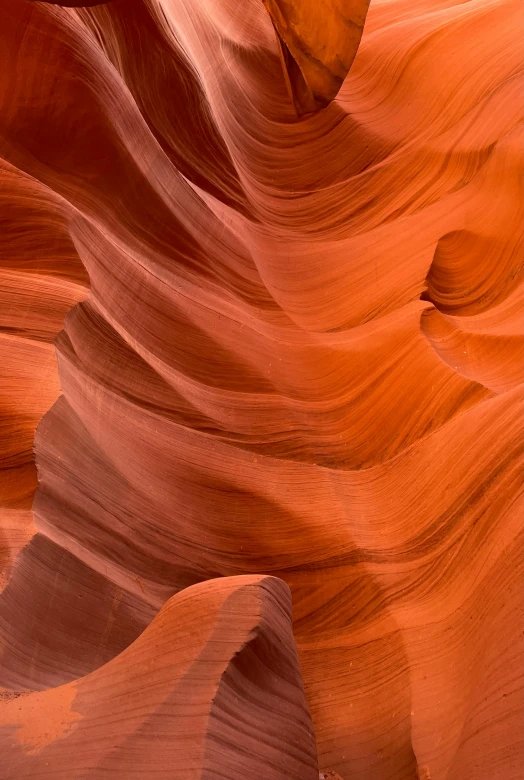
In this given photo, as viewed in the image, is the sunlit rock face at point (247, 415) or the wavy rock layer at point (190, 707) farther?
the sunlit rock face at point (247, 415)

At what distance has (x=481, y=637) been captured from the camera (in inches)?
66.6

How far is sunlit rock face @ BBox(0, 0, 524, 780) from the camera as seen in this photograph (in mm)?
1495

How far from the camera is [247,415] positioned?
2.32m

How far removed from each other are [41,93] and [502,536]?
5.96ft

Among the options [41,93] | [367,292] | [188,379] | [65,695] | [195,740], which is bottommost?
[195,740]

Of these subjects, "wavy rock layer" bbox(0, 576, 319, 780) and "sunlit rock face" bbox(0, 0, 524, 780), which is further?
"sunlit rock face" bbox(0, 0, 524, 780)

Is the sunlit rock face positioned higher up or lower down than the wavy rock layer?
higher up

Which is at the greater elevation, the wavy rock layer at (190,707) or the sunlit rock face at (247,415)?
the sunlit rock face at (247,415)

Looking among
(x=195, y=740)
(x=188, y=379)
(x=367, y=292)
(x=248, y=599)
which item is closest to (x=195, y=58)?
(x=367, y=292)

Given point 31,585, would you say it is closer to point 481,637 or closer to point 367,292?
point 481,637

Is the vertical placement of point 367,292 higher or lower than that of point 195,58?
lower

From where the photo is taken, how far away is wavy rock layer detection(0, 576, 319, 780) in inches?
52.2

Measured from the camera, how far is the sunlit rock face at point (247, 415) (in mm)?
1495

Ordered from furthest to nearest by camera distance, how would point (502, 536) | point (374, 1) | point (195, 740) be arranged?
point (374, 1)
point (502, 536)
point (195, 740)
